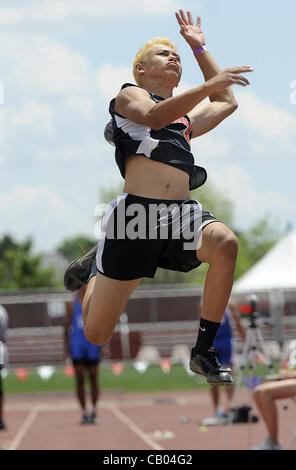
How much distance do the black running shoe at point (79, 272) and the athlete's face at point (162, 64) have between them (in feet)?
3.99

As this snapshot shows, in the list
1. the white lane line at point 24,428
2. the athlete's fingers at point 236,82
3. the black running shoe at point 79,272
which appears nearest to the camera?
the athlete's fingers at point 236,82

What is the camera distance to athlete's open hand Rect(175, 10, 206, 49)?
210 inches

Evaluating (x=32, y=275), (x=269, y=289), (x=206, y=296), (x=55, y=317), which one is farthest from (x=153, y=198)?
(x=32, y=275)

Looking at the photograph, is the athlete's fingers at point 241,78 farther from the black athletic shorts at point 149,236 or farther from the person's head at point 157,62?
the black athletic shorts at point 149,236

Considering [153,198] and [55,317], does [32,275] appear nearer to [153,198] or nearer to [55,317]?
[55,317]

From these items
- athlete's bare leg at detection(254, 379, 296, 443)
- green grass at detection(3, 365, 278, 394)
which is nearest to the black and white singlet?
athlete's bare leg at detection(254, 379, 296, 443)

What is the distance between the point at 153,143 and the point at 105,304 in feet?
2.99

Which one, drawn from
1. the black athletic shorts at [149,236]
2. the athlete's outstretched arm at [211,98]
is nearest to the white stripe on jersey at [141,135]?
the black athletic shorts at [149,236]

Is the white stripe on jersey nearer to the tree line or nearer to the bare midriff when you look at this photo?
the bare midriff

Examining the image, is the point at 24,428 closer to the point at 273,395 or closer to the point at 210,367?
the point at 273,395

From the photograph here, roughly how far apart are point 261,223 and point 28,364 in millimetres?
54306

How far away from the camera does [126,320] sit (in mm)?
30359

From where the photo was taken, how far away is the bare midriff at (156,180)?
5020 mm

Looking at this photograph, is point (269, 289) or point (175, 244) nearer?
point (175, 244)
